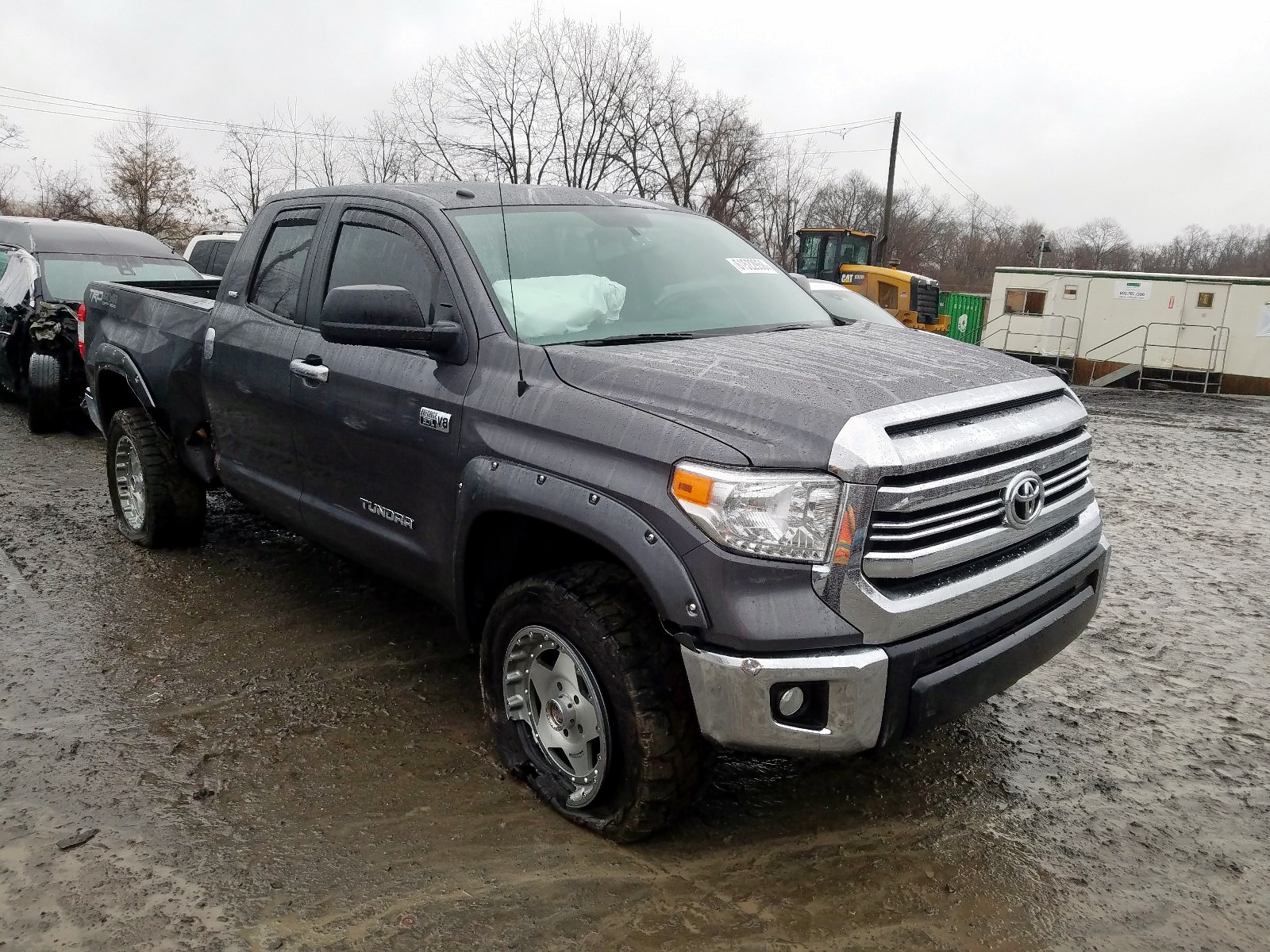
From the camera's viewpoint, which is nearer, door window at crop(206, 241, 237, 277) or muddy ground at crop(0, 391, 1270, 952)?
muddy ground at crop(0, 391, 1270, 952)

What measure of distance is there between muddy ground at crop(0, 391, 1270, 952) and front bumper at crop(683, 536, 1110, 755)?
0.52 m

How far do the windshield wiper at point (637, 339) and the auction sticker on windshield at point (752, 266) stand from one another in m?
0.73

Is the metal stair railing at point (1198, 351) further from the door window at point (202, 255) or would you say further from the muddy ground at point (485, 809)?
the door window at point (202, 255)

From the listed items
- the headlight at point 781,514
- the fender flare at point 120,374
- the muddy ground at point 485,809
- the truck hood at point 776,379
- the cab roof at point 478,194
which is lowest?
the muddy ground at point 485,809

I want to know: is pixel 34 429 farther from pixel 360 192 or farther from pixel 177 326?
pixel 360 192

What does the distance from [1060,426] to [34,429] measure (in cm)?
884

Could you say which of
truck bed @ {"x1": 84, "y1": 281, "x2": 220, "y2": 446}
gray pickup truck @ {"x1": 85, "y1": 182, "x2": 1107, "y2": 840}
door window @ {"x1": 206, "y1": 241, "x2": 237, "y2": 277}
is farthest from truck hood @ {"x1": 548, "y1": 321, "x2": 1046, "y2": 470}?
door window @ {"x1": 206, "y1": 241, "x2": 237, "y2": 277}

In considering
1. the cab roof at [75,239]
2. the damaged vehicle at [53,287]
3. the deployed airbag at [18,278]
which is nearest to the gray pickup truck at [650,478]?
the damaged vehicle at [53,287]

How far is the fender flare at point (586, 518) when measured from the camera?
96.4 inches

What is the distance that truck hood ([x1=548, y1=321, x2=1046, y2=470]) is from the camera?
7.98 feet

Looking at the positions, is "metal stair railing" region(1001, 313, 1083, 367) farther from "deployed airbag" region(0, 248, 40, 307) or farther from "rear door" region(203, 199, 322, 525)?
"rear door" region(203, 199, 322, 525)

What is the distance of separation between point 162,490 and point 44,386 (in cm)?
418

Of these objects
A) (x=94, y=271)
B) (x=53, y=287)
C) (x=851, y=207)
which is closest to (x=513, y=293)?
(x=53, y=287)

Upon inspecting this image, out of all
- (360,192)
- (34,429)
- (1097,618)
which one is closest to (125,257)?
(34,429)
